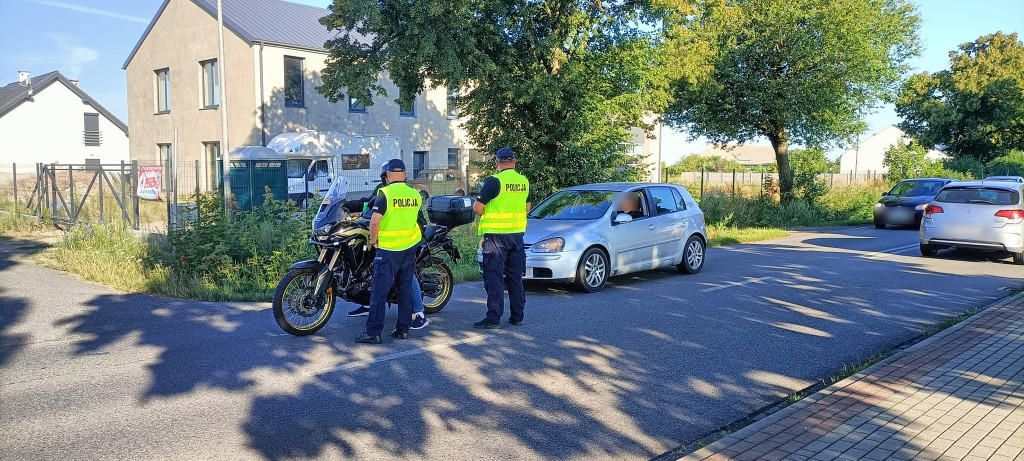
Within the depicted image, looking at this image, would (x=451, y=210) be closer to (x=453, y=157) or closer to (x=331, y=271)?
(x=331, y=271)

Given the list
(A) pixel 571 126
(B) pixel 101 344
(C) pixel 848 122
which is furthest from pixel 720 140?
(B) pixel 101 344

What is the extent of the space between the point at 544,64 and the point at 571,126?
1.70m

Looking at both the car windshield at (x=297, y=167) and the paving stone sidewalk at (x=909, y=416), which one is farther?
the car windshield at (x=297, y=167)

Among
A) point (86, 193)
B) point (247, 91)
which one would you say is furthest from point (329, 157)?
point (86, 193)

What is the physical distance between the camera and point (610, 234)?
10.3 meters

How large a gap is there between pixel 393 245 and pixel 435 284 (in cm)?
147

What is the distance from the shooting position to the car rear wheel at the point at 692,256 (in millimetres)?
11672

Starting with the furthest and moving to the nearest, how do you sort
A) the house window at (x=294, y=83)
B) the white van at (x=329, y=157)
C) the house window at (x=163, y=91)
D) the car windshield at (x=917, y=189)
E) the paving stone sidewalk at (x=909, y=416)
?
the house window at (x=163, y=91) < the house window at (x=294, y=83) < the white van at (x=329, y=157) < the car windshield at (x=917, y=189) < the paving stone sidewalk at (x=909, y=416)

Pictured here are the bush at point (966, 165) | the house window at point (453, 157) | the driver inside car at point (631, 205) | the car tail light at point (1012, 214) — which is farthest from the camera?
the bush at point (966, 165)

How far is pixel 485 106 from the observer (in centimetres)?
1897

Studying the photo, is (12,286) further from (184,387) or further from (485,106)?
(485,106)

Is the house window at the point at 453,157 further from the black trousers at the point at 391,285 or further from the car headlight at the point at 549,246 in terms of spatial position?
the black trousers at the point at 391,285

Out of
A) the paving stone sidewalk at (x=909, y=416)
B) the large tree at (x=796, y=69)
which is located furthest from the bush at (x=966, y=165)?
the paving stone sidewalk at (x=909, y=416)

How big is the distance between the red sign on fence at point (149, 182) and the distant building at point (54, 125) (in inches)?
1280
